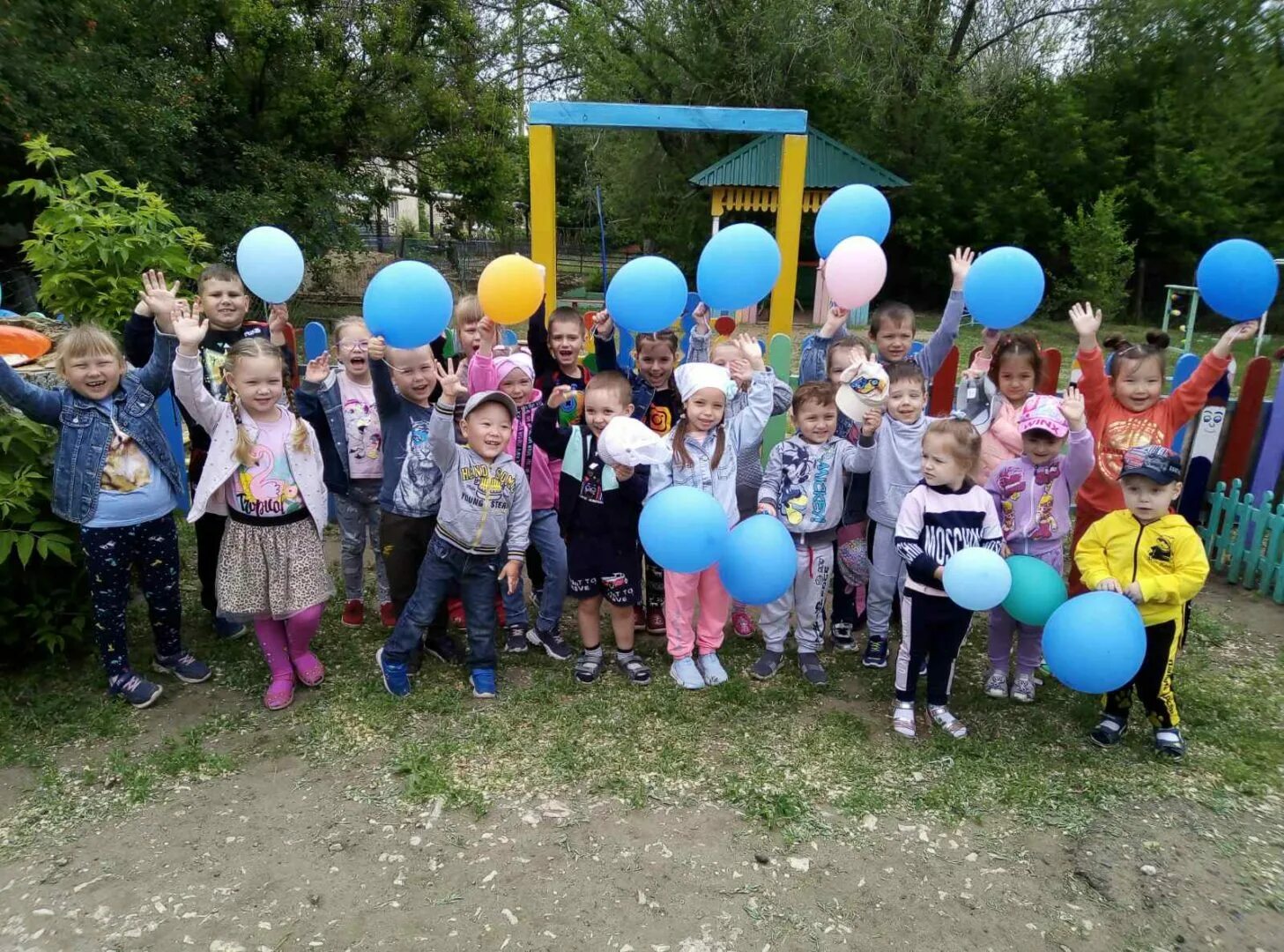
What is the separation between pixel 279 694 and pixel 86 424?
1293 mm

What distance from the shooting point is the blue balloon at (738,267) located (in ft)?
11.9

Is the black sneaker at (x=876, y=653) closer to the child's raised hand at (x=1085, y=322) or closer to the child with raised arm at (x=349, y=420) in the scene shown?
the child's raised hand at (x=1085, y=322)

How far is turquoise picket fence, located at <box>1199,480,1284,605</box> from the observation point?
180 inches

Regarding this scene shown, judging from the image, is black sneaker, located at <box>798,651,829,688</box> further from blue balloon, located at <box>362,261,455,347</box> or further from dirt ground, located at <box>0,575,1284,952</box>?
blue balloon, located at <box>362,261,455,347</box>

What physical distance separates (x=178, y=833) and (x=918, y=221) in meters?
18.8

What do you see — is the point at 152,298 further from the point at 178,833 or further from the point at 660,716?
the point at 660,716

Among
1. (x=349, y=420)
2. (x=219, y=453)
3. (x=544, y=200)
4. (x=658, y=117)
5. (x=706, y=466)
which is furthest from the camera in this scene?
(x=544, y=200)

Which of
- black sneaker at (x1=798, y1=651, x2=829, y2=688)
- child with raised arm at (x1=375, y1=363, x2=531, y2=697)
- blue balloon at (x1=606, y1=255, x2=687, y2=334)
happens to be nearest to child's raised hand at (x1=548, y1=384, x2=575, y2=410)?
child with raised arm at (x1=375, y1=363, x2=531, y2=697)

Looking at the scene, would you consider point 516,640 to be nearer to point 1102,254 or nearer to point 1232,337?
point 1232,337

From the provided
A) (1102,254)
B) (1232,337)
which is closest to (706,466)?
(1232,337)

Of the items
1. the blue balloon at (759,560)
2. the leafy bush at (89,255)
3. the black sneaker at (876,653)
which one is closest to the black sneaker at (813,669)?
the black sneaker at (876,653)

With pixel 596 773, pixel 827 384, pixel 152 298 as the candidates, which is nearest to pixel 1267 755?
Result: pixel 827 384

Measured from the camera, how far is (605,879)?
260cm

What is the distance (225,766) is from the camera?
10.2ft
